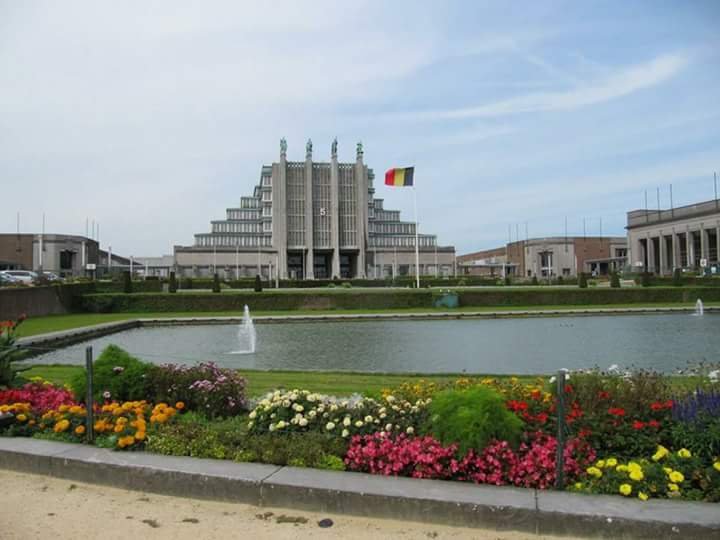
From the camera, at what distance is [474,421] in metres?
4.93

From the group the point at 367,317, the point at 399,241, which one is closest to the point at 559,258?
the point at 399,241

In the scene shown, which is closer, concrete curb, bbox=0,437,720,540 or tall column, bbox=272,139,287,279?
concrete curb, bbox=0,437,720,540

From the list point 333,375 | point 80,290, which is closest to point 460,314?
point 333,375

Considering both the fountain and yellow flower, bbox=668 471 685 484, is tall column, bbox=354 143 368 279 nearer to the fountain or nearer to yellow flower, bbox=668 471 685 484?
the fountain

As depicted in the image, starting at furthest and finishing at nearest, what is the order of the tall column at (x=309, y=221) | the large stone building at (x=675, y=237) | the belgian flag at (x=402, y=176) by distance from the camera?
the tall column at (x=309, y=221), the large stone building at (x=675, y=237), the belgian flag at (x=402, y=176)

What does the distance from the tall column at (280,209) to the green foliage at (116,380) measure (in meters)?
92.2

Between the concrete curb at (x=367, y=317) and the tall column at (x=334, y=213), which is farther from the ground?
the tall column at (x=334, y=213)

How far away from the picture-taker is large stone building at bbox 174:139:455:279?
99125 millimetres

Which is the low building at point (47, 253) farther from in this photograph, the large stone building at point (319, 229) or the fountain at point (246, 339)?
the fountain at point (246, 339)

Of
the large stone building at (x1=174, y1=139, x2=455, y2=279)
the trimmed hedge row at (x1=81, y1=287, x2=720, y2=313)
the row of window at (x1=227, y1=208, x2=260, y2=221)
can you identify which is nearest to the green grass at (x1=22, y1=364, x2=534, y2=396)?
the trimmed hedge row at (x1=81, y1=287, x2=720, y2=313)

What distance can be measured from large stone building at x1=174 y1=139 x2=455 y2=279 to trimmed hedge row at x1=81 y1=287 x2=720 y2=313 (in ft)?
201

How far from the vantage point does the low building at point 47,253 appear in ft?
263

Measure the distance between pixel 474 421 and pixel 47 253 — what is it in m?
89.3

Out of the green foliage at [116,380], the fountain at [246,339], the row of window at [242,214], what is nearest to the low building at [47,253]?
the row of window at [242,214]
